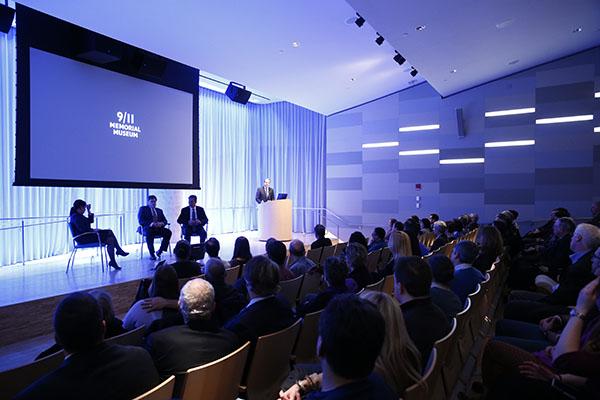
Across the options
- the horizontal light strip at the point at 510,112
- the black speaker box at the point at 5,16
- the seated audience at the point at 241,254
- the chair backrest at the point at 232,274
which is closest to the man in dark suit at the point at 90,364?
the chair backrest at the point at 232,274

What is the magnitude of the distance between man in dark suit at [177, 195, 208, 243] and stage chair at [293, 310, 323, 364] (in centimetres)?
529

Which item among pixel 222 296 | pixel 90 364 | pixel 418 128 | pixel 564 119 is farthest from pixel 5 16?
pixel 564 119

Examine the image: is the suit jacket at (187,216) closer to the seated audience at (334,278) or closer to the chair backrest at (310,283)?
the chair backrest at (310,283)

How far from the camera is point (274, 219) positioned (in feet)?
29.2

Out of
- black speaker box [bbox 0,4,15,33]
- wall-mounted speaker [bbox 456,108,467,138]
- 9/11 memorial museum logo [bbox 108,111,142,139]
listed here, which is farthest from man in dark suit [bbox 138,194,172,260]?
wall-mounted speaker [bbox 456,108,467,138]

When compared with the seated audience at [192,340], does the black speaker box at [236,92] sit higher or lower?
higher

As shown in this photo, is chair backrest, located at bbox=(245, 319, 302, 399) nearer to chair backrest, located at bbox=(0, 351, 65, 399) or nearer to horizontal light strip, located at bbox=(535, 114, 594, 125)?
chair backrest, located at bbox=(0, 351, 65, 399)

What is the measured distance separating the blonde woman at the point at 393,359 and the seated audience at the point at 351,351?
10.5 inches

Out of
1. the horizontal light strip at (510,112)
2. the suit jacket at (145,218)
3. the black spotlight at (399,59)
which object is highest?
the black spotlight at (399,59)

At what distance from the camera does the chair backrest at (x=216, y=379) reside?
1621 mm

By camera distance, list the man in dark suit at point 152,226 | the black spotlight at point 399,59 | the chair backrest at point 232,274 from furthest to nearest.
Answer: the black spotlight at point 399,59, the man in dark suit at point 152,226, the chair backrest at point 232,274

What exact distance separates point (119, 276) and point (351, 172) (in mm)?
7669

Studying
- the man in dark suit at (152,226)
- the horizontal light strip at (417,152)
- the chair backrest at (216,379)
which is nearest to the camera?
the chair backrest at (216,379)

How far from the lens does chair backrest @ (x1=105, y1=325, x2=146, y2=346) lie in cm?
192
